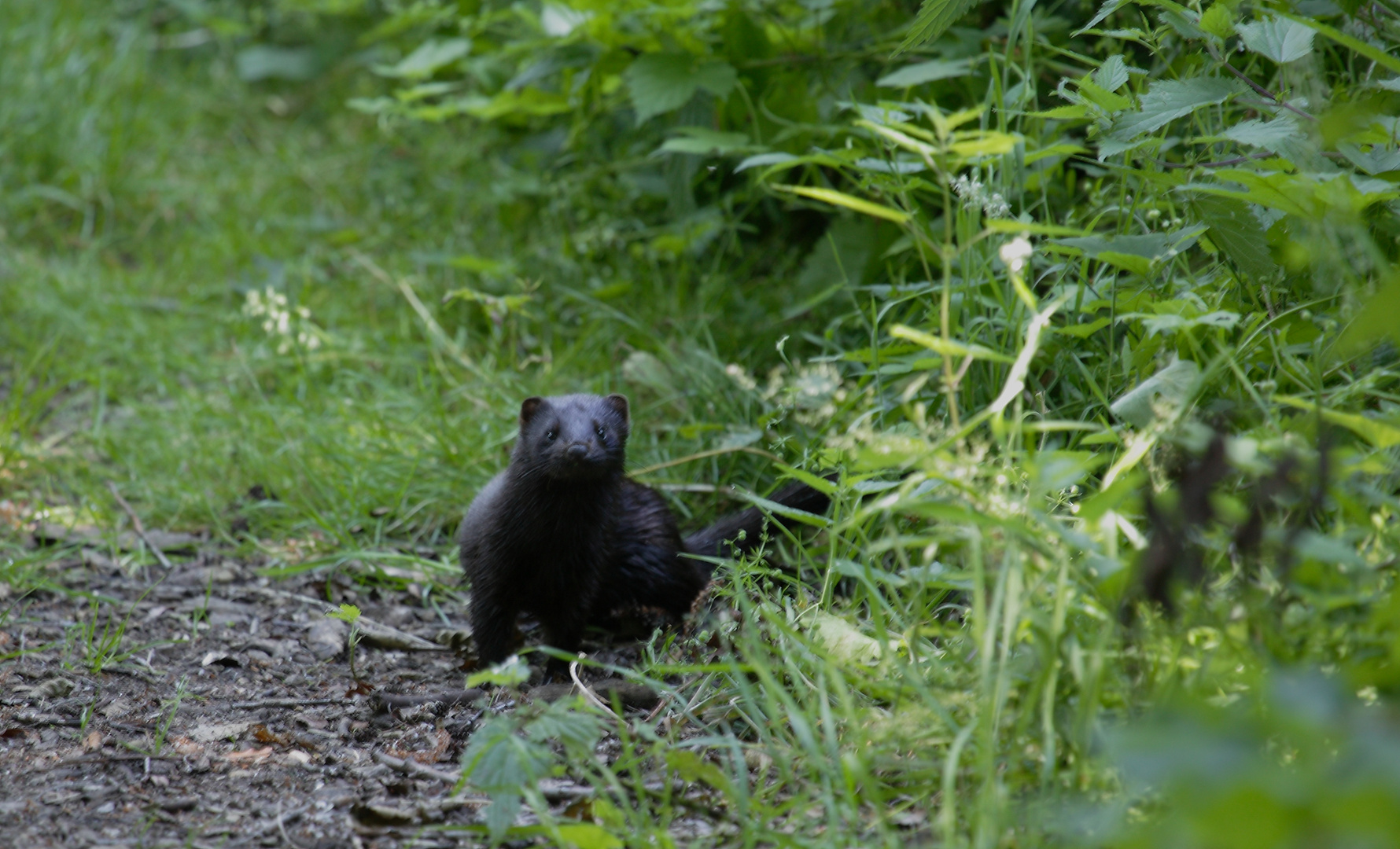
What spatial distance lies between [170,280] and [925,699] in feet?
17.0

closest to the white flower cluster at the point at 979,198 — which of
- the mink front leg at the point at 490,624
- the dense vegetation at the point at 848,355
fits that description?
the dense vegetation at the point at 848,355

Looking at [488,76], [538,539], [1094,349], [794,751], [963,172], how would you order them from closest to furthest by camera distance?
[794,751], [1094,349], [538,539], [963,172], [488,76]

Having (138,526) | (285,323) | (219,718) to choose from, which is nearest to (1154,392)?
(219,718)

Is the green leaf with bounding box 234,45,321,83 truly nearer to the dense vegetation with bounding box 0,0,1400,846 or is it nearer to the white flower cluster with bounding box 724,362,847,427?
the dense vegetation with bounding box 0,0,1400,846

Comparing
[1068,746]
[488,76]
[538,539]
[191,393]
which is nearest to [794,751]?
[1068,746]

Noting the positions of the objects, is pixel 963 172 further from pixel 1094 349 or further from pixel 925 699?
pixel 925 699

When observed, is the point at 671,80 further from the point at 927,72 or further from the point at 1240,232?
the point at 1240,232

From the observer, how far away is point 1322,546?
67.3 inches

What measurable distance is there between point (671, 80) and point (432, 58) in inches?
69.6

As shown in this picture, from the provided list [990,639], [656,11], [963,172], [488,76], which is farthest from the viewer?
[488,76]

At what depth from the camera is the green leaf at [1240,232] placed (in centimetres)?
262

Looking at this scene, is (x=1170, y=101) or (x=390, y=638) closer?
(x=1170, y=101)

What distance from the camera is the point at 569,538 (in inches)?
136

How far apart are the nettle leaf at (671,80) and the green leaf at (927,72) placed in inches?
27.4
